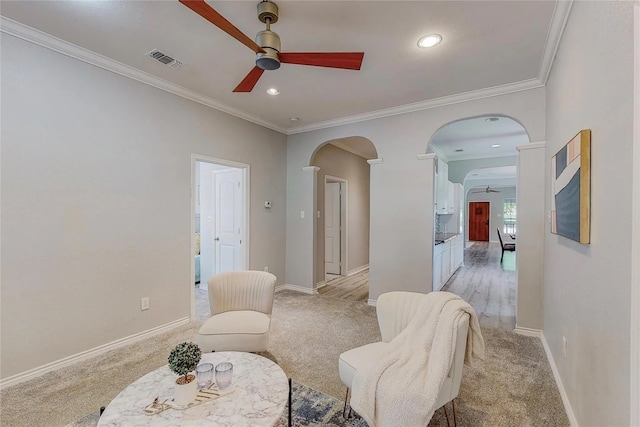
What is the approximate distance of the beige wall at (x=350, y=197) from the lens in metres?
5.18

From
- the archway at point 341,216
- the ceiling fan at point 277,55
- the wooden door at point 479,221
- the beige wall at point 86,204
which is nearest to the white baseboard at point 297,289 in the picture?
the archway at point 341,216

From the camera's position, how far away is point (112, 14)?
2107 mm

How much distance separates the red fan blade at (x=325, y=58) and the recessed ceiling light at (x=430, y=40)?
88cm

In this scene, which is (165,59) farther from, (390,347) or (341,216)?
(341,216)

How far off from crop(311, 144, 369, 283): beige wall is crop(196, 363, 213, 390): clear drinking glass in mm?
3507

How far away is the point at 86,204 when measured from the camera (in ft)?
8.57

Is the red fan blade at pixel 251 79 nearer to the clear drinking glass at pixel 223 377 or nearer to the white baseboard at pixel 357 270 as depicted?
the clear drinking glass at pixel 223 377

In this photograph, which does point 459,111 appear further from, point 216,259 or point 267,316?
point 216,259

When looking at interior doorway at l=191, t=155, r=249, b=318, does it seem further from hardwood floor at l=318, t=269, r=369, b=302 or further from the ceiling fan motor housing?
the ceiling fan motor housing

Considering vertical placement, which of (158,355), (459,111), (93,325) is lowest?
(158,355)

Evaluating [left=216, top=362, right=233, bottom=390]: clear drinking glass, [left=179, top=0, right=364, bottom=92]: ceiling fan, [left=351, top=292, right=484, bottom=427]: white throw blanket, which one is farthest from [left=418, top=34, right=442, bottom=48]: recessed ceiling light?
[left=216, top=362, right=233, bottom=390]: clear drinking glass

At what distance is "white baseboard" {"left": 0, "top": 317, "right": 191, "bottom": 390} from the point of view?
2.21 m

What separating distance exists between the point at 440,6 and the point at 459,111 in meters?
1.75

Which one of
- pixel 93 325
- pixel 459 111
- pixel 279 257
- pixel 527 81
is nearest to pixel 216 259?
pixel 279 257
